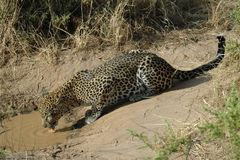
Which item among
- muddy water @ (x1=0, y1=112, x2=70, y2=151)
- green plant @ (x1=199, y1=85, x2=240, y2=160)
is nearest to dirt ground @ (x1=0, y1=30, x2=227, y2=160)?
muddy water @ (x1=0, y1=112, x2=70, y2=151)

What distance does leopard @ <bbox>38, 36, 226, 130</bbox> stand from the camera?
8.90 m

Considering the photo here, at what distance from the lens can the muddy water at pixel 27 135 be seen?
27.2 feet

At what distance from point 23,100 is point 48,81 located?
543mm

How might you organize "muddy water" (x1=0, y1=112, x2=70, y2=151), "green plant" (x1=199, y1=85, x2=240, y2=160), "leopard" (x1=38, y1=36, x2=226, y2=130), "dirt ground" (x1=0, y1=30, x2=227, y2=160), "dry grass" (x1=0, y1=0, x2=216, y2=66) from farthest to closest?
"dry grass" (x1=0, y1=0, x2=216, y2=66)
"leopard" (x1=38, y1=36, x2=226, y2=130)
"muddy water" (x1=0, y1=112, x2=70, y2=151)
"dirt ground" (x1=0, y1=30, x2=227, y2=160)
"green plant" (x1=199, y1=85, x2=240, y2=160)

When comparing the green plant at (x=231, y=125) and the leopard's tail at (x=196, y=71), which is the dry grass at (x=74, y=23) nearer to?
the leopard's tail at (x=196, y=71)

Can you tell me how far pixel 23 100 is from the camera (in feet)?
31.5

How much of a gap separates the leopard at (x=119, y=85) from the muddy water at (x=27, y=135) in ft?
0.63

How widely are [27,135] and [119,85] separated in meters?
1.43

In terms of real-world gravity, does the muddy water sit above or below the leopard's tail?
below

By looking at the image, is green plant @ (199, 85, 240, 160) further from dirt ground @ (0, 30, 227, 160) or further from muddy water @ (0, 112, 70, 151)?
muddy water @ (0, 112, 70, 151)

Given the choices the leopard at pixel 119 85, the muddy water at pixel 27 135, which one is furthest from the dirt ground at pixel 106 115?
the leopard at pixel 119 85

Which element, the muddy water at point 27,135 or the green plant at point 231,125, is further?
the muddy water at point 27,135

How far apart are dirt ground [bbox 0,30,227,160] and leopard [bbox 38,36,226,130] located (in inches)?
6.0

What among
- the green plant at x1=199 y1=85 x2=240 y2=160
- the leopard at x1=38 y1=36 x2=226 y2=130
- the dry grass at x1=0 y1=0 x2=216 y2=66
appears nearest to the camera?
the green plant at x1=199 y1=85 x2=240 y2=160
